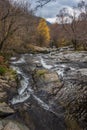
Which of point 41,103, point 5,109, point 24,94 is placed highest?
point 5,109

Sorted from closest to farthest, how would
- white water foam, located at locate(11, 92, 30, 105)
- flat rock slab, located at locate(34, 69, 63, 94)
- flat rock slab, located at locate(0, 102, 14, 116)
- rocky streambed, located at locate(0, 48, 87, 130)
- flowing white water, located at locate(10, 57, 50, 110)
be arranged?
rocky streambed, located at locate(0, 48, 87, 130) → flat rock slab, located at locate(0, 102, 14, 116) → flowing white water, located at locate(10, 57, 50, 110) → white water foam, located at locate(11, 92, 30, 105) → flat rock slab, located at locate(34, 69, 63, 94)

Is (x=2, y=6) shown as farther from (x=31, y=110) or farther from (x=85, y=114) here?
(x=85, y=114)

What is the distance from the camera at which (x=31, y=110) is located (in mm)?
12992

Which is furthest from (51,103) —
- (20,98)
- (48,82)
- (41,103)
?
(48,82)

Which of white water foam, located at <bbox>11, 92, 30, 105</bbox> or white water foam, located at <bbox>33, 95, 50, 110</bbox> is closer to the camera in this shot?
white water foam, located at <bbox>33, 95, 50, 110</bbox>

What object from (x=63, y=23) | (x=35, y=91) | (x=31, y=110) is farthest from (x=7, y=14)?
(x=63, y=23)

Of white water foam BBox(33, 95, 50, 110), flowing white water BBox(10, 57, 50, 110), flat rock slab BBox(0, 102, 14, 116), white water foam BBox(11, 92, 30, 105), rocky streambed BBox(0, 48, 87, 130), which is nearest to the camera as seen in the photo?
rocky streambed BBox(0, 48, 87, 130)

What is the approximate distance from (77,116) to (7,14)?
21.9m

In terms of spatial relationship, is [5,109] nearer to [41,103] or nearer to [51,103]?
[41,103]

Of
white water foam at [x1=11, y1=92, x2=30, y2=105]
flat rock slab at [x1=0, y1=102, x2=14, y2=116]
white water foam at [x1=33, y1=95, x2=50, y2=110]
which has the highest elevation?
flat rock slab at [x1=0, y1=102, x2=14, y2=116]

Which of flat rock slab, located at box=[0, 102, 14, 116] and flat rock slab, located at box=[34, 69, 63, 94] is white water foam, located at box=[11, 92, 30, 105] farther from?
flat rock slab, located at box=[34, 69, 63, 94]

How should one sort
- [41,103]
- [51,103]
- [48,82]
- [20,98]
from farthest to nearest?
[48,82], [20,98], [41,103], [51,103]

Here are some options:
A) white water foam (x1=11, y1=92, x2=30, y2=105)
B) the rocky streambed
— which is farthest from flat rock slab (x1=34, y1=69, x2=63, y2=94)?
white water foam (x1=11, y1=92, x2=30, y2=105)

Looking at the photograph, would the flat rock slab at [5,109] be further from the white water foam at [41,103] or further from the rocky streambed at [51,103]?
the white water foam at [41,103]
